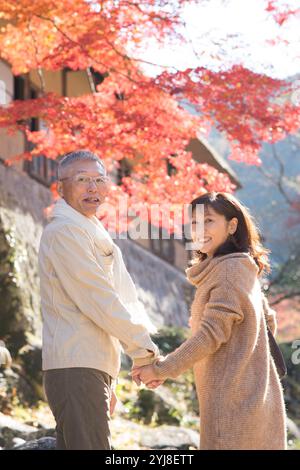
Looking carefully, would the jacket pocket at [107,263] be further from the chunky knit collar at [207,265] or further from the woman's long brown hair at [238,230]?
the woman's long brown hair at [238,230]

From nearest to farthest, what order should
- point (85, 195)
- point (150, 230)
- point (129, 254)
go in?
point (85, 195) → point (129, 254) → point (150, 230)

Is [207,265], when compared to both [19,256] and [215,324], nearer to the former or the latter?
[215,324]

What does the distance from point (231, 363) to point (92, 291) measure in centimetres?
81

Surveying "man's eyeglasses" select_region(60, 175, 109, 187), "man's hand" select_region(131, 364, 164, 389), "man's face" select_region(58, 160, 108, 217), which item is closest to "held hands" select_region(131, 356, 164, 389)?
"man's hand" select_region(131, 364, 164, 389)

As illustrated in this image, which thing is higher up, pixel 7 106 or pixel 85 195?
pixel 7 106

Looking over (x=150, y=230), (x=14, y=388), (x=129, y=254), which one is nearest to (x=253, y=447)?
(x=14, y=388)

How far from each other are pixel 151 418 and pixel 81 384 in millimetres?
7216

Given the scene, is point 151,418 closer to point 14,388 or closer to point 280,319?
point 14,388

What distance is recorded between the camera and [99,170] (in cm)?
483

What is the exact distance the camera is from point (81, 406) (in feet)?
14.2

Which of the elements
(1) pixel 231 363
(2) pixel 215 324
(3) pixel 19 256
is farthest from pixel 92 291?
(3) pixel 19 256

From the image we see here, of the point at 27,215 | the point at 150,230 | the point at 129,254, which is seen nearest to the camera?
the point at 27,215

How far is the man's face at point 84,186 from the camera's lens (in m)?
4.77
